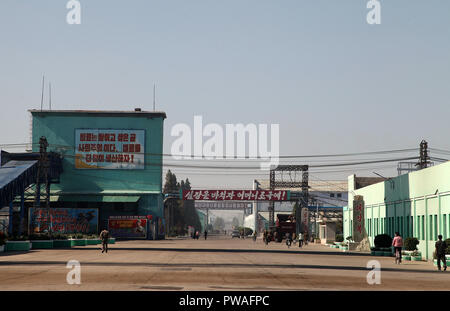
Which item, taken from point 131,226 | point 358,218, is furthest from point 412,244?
point 131,226

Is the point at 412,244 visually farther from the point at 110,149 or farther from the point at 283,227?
the point at 110,149

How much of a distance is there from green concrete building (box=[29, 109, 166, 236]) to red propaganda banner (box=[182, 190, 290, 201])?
8482 millimetres

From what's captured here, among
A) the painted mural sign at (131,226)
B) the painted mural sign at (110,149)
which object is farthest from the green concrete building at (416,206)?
the painted mural sign at (110,149)

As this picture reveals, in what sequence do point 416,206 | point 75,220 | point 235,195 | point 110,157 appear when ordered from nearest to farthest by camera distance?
point 416,206
point 75,220
point 110,157
point 235,195

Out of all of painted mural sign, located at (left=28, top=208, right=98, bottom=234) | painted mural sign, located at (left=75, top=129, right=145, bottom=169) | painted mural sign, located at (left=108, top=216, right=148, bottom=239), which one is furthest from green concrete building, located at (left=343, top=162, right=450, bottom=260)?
painted mural sign, located at (left=28, top=208, right=98, bottom=234)

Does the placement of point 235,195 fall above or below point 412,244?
above

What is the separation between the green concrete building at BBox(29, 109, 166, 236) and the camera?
93.6 meters

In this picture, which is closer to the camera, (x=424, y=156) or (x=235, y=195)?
(x=424, y=156)

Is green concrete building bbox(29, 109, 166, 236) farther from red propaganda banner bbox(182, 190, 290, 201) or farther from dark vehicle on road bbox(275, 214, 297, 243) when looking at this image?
dark vehicle on road bbox(275, 214, 297, 243)

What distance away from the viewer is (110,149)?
94.2 m

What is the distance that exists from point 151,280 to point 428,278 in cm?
1149

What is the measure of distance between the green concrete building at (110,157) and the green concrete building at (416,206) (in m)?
33.5

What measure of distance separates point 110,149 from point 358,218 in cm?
4365
